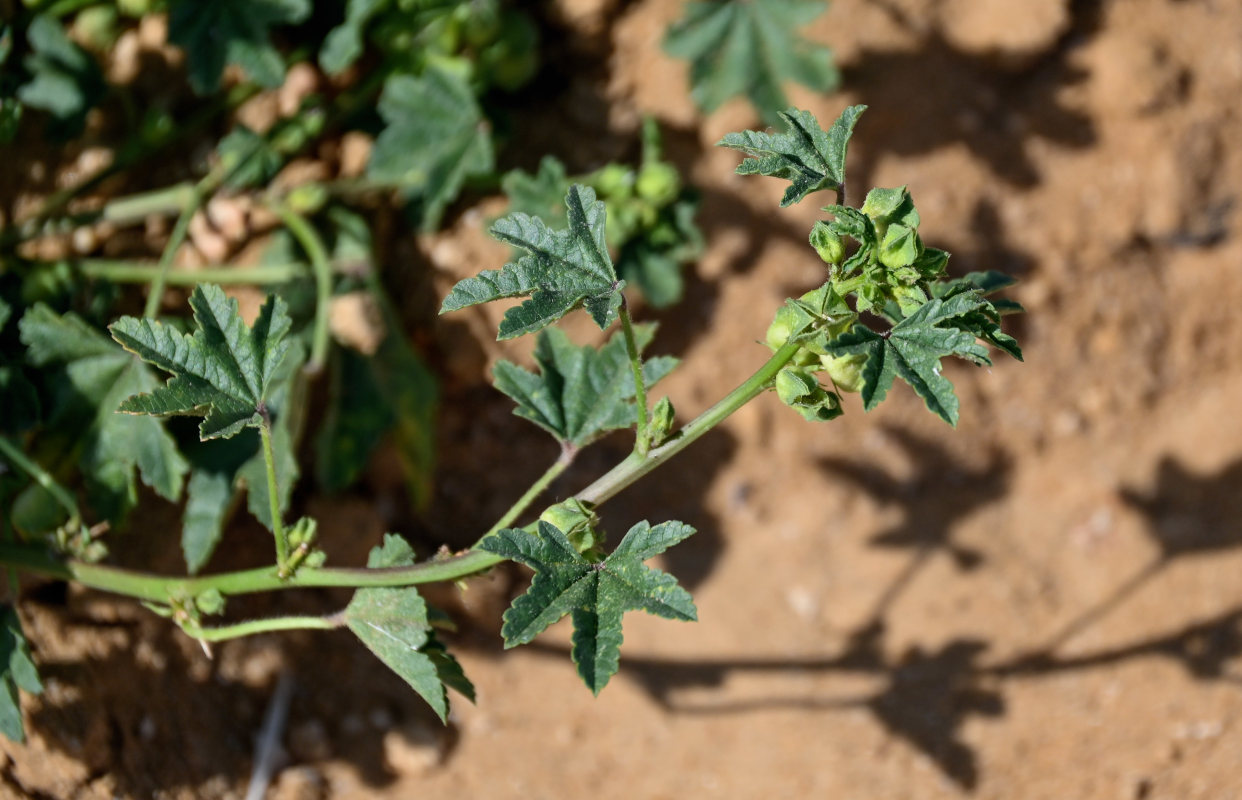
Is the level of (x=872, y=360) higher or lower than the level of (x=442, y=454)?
higher

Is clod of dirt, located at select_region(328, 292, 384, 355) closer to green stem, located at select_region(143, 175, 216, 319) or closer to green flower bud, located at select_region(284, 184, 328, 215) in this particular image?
green flower bud, located at select_region(284, 184, 328, 215)

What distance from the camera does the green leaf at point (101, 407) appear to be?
7.14 feet

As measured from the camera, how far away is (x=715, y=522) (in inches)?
129

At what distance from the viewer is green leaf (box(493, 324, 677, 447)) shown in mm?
1854

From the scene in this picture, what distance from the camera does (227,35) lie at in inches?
100.0

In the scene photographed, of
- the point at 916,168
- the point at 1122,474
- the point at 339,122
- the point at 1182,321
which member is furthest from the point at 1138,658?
the point at 339,122

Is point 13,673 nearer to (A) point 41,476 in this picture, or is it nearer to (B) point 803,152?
(A) point 41,476

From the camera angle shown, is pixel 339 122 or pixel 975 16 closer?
pixel 339 122

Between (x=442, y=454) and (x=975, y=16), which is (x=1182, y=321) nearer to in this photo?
(x=975, y=16)

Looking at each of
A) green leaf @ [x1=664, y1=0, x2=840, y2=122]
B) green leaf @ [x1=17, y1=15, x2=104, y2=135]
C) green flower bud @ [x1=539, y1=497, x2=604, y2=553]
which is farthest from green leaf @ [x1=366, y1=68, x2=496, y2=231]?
green flower bud @ [x1=539, y1=497, x2=604, y2=553]

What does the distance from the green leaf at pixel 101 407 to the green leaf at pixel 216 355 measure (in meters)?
0.52

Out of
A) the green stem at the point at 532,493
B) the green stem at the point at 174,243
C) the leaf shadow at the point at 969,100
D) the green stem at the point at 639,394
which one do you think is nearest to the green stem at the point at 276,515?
the green stem at the point at 532,493

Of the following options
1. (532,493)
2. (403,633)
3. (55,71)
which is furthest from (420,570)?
(55,71)

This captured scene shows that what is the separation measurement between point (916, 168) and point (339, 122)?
1.67 m
